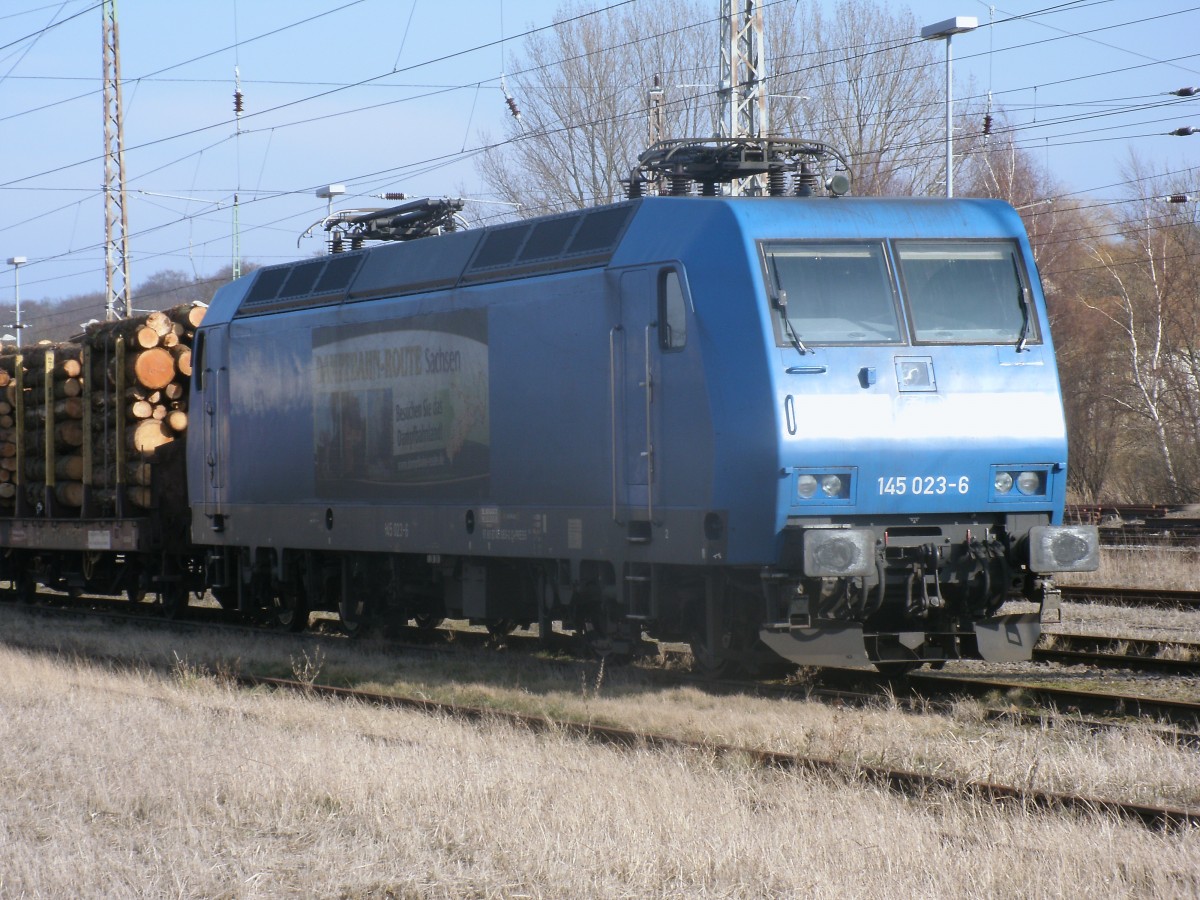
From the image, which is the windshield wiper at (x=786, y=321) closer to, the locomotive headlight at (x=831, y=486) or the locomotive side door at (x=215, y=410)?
the locomotive headlight at (x=831, y=486)

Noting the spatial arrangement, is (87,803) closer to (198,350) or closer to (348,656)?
(348,656)

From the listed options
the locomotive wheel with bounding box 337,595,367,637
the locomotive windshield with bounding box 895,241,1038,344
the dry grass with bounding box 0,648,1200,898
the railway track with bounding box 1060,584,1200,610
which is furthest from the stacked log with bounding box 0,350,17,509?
the locomotive windshield with bounding box 895,241,1038,344

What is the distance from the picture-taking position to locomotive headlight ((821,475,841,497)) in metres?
9.47

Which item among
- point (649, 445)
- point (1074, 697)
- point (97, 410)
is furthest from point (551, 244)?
point (97, 410)

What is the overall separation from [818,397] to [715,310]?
0.90m

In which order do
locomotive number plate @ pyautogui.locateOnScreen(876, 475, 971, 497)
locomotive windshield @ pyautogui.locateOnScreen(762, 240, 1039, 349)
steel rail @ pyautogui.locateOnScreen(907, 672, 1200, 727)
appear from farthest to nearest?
locomotive windshield @ pyautogui.locateOnScreen(762, 240, 1039, 349)
locomotive number plate @ pyautogui.locateOnScreen(876, 475, 971, 497)
steel rail @ pyautogui.locateOnScreen(907, 672, 1200, 727)

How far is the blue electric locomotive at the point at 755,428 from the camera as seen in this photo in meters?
9.51

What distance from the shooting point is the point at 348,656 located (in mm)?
13266

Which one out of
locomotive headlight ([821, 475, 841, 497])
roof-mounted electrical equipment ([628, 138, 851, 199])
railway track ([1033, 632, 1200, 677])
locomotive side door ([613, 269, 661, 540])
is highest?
roof-mounted electrical equipment ([628, 138, 851, 199])

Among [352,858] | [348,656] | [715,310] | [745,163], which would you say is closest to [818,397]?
[715,310]

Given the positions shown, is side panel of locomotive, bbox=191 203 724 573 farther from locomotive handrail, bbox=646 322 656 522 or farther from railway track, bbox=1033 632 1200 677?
railway track, bbox=1033 632 1200 677

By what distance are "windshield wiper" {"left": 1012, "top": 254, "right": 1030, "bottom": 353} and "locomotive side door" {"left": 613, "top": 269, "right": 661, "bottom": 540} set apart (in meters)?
2.48

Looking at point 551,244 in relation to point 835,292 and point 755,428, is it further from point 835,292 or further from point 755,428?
point 755,428

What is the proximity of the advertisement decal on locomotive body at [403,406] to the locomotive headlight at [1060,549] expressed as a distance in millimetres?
4375
